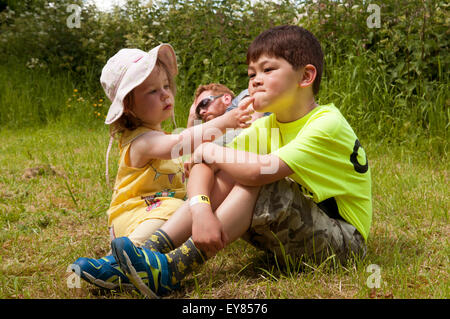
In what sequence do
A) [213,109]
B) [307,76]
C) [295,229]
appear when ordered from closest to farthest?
[295,229], [307,76], [213,109]

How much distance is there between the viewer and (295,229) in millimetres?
1721

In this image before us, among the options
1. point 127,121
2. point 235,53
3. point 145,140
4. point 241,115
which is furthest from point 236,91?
point 241,115

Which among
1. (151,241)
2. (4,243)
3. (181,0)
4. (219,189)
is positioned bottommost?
(4,243)

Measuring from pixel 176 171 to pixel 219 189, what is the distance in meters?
0.46

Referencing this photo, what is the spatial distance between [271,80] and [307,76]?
0.50 feet

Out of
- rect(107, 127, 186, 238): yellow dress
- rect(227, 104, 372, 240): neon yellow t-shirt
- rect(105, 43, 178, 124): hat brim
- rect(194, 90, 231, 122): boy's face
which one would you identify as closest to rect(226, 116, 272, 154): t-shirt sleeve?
rect(227, 104, 372, 240): neon yellow t-shirt

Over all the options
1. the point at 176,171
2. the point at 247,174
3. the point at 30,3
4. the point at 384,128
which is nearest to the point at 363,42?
the point at 384,128

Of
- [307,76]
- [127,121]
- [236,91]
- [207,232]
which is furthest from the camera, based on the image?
[236,91]

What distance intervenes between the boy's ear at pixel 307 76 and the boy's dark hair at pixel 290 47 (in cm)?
2

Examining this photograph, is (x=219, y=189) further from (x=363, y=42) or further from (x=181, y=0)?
(x=181, y=0)

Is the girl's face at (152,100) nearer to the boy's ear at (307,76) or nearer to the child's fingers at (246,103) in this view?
the child's fingers at (246,103)

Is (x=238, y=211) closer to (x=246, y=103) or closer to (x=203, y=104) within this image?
(x=246, y=103)

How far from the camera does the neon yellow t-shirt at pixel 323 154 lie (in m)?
1.68
